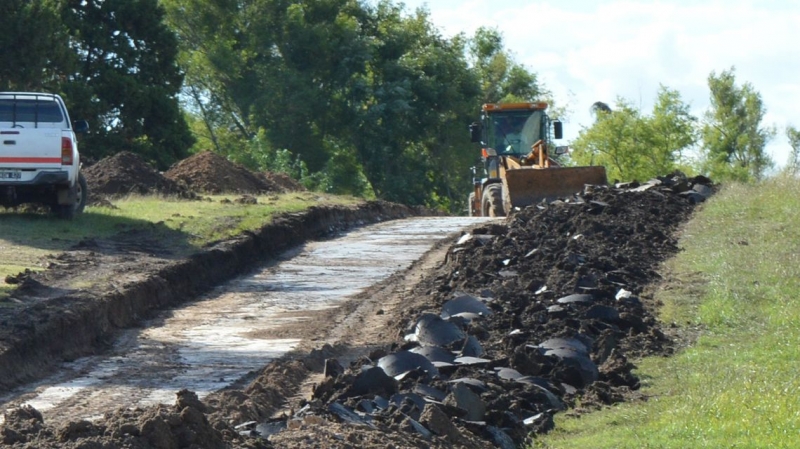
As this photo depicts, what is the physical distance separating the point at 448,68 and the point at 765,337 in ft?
134

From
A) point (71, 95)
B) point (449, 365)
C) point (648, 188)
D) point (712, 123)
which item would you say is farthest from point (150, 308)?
point (712, 123)

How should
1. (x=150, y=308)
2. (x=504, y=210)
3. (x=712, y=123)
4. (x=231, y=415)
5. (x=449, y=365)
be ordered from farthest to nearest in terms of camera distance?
1. (x=712, y=123)
2. (x=504, y=210)
3. (x=150, y=308)
4. (x=449, y=365)
5. (x=231, y=415)

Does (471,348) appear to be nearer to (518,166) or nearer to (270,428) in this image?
(270,428)

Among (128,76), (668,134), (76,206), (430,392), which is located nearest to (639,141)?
(668,134)

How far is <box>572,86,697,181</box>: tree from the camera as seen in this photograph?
71.4m

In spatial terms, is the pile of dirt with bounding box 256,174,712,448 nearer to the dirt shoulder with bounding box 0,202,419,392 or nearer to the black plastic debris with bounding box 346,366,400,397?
the black plastic debris with bounding box 346,366,400,397

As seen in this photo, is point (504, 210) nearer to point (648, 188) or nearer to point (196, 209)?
point (648, 188)

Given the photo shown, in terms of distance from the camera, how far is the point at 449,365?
9.67m

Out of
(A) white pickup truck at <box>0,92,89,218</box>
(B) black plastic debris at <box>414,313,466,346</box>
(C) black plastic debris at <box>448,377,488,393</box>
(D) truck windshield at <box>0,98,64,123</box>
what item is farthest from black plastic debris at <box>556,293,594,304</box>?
(D) truck windshield at <box>0,98,64,123</box>

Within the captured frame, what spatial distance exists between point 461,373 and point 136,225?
1225cm

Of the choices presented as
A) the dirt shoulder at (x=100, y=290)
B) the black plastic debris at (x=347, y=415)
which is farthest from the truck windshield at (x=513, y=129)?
the black plastic debris at (x=347, y=415)

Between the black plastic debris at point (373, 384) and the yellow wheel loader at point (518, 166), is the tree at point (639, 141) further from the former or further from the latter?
the black plastic debris at point (373, 384)

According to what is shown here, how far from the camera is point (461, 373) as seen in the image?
955 centimetres

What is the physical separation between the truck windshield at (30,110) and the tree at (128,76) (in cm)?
1755
